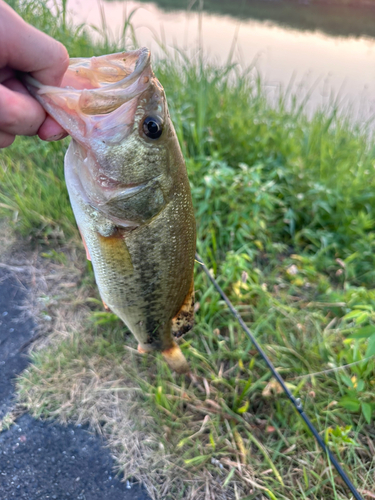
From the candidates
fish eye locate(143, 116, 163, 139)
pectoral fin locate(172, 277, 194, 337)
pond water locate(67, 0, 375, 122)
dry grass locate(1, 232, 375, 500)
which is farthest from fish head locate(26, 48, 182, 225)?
pond water locate(67, 0, 375, 122)

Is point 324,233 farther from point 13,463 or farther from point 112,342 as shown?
point 13,463

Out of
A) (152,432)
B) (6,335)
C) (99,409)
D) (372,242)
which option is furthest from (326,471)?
(6,335)

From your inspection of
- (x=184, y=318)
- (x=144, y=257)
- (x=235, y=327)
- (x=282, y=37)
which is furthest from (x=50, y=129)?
(x=282, y=37)

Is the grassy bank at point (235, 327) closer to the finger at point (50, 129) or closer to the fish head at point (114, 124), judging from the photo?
the fish head at point (114, 124)

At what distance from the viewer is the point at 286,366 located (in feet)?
7.02

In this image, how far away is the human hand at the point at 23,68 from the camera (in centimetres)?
101

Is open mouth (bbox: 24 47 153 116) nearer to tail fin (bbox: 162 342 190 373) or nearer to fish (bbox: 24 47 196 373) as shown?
fish (bbox: 24 47 196 373)

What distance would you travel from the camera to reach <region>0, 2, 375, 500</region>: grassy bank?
1.77m

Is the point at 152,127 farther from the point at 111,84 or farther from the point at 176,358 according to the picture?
the point at 176,358

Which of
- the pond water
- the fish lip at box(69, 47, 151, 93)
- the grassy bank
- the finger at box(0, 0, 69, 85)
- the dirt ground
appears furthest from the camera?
the pond water

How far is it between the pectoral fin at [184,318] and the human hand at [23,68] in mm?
941

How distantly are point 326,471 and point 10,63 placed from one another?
223 cm

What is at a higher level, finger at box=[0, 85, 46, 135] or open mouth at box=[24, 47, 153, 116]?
open mouth at box=[24, 47, 153, 116]

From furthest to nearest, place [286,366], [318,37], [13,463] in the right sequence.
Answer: [318,37]
[286,366]
[13,463]
